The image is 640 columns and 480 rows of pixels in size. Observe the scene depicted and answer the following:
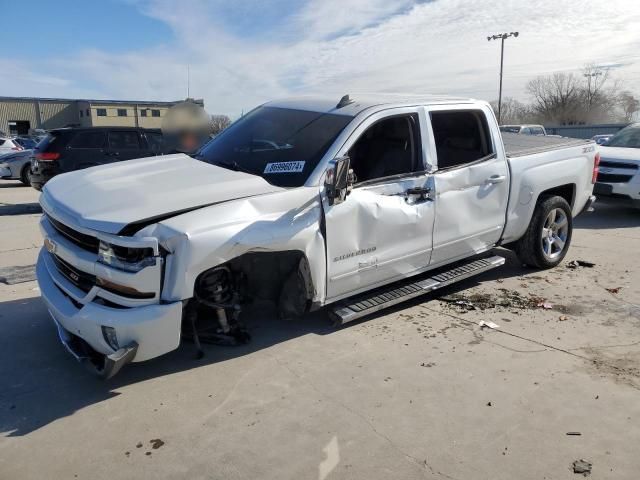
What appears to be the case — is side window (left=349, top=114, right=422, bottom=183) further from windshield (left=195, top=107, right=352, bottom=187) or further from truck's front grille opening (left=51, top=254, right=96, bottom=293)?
truck's front grille opening (left=51, top=254, right=96, bottom=293)

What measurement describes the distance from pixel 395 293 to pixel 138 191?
234 cm

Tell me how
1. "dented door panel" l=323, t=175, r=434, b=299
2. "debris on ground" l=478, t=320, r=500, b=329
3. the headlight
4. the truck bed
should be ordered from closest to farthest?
the headlight
"dented door panel" l=323, t=175, r=434, b=299
"debris on ground" l=478, t=320, r=500, b=329
the truck bed

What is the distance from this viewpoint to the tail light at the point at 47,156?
38.3 feet

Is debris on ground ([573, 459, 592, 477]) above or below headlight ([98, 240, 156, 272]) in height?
below

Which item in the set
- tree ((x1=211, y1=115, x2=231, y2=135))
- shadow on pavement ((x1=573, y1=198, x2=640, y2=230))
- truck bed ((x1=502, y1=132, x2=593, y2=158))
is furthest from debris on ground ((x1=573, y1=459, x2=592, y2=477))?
shadow on pavement ((x1=573, y1=198, x2=640, y2=230))

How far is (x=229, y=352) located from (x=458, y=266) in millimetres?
2600

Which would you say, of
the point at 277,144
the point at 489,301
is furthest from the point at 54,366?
the point at 489,301

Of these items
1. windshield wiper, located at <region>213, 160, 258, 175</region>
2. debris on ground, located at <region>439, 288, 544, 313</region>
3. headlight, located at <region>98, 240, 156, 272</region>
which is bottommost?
debris on ground, located at <region>439, 288, 544, 313</region>

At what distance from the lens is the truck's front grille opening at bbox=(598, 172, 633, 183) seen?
940 cm

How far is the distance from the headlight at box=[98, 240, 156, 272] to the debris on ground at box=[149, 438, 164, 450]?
987mm

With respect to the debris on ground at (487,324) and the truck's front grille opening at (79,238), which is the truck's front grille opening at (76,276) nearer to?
the truck's front grille opening at (79,238)

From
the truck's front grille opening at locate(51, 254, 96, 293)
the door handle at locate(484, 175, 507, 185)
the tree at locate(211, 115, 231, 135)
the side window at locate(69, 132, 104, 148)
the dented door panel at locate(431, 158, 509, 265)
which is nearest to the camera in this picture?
the truck's front grille opening at locate(51, 254, 96, 293)

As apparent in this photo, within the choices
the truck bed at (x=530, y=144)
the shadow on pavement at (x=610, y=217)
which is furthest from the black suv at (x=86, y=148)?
the shadow on pavement at (x=610, y=217)

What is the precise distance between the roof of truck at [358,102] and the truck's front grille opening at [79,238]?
2221mm
